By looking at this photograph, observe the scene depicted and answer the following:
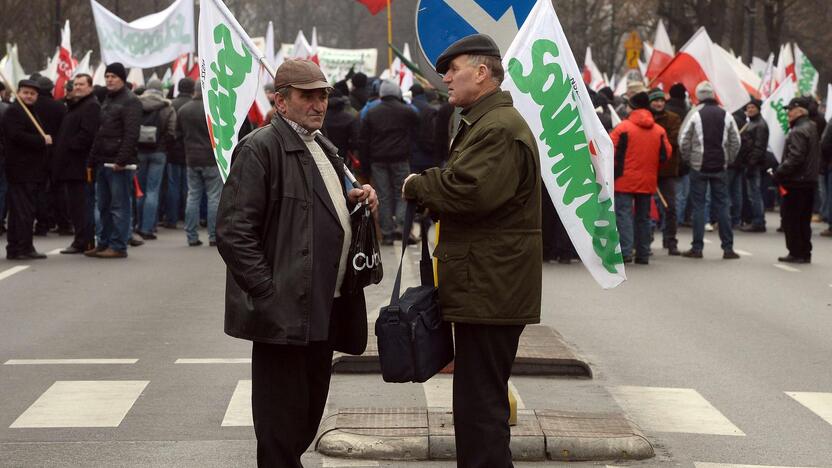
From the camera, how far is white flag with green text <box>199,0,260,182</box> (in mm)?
8305

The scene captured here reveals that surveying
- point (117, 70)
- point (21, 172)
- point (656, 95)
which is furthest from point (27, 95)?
point (656, 95)

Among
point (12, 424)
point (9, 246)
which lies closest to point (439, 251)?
point (12, 424)

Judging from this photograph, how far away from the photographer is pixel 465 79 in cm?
559

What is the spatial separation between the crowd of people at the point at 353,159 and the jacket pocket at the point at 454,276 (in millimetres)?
9761

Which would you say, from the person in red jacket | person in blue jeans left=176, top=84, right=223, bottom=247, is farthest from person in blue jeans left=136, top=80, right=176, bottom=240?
the person in red jacket

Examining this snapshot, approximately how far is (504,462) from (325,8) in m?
95.1

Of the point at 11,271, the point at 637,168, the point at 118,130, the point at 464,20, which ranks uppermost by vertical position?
the point at 464,20

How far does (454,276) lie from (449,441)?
4.60ft

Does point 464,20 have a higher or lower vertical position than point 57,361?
higher

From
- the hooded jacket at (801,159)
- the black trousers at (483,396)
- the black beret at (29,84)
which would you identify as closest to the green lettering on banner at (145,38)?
the black beret at (29,84)

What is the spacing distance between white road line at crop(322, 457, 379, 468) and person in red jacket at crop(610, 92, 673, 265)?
32.0 feet

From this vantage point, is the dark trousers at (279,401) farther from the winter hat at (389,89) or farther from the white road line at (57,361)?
the winter hat at (389,89)

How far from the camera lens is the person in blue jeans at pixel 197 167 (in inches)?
701

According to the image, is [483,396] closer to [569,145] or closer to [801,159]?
[569,145]
